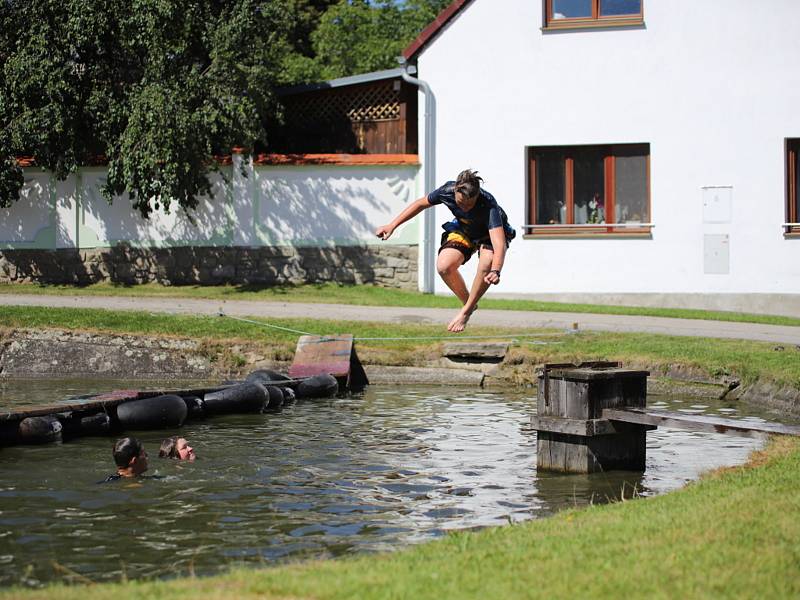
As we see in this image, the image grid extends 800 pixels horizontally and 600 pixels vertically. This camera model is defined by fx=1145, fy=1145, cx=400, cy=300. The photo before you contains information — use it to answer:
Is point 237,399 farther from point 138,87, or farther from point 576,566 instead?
point 138,87

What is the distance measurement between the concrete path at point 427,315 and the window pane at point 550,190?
4.56 metres

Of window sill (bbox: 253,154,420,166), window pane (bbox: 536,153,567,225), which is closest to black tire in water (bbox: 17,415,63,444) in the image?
window sill (bbox: 253,154,420,166)

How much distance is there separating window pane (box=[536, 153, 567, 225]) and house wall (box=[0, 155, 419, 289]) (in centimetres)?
304

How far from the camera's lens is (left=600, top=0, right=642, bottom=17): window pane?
1056 inches

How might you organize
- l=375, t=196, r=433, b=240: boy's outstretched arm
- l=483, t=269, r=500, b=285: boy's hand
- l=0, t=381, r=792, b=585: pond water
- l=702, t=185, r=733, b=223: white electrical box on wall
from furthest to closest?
l=702, t=185, r=733, b=223: white electrical box on wall < l=375, t=196, r=433, b=240: boy's outstretched arm < l=483, t=269, r=500, b=285: boy's hand < l=0, t=381, r=792, b=585: pond water

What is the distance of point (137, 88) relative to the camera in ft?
87.9

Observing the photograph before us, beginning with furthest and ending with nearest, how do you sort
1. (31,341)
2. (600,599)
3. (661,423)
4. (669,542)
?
(31,341), (661,423), (669,542), (600,599)

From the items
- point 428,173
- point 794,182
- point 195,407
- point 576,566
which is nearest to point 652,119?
point 794,182

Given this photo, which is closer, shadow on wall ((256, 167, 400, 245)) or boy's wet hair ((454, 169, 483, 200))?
boy's wet hair ((454, 169, 483, 200))

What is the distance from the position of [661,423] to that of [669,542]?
4134 millimetres

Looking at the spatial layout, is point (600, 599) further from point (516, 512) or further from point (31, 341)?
point (31, 341)

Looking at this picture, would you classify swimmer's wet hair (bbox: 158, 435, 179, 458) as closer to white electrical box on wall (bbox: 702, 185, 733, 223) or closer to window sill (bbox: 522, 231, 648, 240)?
window sill (bbox: 522, 231, 648, 240)

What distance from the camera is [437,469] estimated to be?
40.8 ft

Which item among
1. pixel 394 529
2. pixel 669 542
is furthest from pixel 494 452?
pixel 669 542
